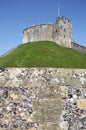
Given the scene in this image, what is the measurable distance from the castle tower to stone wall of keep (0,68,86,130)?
54911 mm

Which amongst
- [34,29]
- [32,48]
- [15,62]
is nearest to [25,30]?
[34,29]

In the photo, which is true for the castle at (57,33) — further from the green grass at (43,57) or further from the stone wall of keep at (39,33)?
the green grass at (43,57)

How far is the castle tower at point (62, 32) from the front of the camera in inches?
2416

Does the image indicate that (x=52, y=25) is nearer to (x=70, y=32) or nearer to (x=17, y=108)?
(x=70, y=32)

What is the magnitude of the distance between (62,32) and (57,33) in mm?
Answer: 1110

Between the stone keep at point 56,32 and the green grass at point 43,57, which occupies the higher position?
the stone keep at point 56,32

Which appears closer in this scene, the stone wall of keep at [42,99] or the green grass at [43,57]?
the stone wall of keep at [42,99]

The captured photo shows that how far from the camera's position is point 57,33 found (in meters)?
62.0

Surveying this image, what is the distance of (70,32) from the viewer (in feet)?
208

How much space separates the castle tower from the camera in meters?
61.4

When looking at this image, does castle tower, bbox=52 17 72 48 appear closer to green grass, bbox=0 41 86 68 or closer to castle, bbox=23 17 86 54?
castle, bbox=23 17 86 54

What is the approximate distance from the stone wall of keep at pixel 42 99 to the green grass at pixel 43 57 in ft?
131

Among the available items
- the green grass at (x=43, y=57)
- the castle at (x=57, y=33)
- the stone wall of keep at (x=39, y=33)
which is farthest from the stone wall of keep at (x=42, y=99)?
the stone wall of keep at (x=39, y=33)

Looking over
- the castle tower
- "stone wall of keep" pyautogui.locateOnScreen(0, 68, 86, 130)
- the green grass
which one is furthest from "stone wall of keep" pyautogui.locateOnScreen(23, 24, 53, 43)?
"stone wall of keep" pyautogui.locateOnScreen(0, 68, 86, 130)
